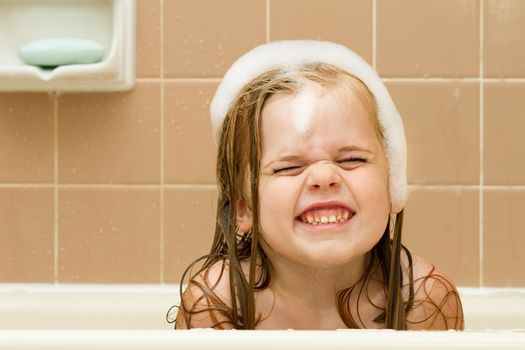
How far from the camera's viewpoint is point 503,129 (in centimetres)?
185

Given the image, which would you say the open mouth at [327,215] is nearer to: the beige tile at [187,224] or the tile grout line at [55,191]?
the beige tile at [187,224]

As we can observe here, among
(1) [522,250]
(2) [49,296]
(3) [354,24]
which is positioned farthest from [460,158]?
(2) [49,296]

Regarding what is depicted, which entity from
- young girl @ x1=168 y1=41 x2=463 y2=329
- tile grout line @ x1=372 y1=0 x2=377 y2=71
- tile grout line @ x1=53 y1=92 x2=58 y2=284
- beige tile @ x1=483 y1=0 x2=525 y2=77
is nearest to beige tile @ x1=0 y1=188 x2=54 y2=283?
tile grout line @ x1=53 y1=92 x2=58 y2=284

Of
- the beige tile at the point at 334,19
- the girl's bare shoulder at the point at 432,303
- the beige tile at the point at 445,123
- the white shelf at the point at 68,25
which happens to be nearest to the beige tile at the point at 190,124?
the white shelf at the point at 68,25

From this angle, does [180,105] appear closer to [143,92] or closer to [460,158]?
[143,92]

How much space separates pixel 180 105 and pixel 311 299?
26.9 inches

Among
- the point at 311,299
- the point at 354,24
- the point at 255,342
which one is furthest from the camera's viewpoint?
the point at 354,24

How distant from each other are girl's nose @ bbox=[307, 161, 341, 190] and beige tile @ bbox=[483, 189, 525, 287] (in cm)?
78

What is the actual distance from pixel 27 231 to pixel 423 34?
3.25 feet

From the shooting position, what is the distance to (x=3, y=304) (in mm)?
1681

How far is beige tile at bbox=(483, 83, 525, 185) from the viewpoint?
1848mm

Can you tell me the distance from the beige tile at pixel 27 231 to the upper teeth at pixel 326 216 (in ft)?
2.85

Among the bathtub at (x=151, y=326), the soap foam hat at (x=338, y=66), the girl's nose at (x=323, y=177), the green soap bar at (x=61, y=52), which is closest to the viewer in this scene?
the bathtub at (x=151, y=326)

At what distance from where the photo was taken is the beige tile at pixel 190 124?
186 cm
